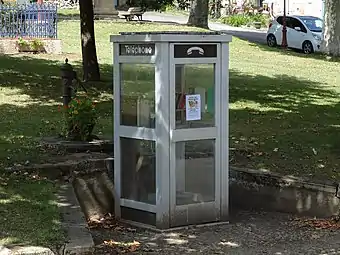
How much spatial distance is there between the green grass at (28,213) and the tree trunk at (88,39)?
8413 mm

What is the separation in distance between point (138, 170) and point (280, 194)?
68.6 inches

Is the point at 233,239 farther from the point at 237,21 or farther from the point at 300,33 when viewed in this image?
the point at 237,21

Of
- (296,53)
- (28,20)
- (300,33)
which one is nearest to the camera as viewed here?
(28,20)

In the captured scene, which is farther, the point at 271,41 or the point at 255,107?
the point at 271,41

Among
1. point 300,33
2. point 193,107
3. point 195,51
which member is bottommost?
point 300,33

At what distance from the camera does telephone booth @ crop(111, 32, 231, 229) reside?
7.00m

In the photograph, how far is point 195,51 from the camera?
7.09 m

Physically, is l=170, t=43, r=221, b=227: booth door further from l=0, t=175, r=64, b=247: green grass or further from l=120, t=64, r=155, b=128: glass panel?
l=0, t=175, r=64, b=247: green grass

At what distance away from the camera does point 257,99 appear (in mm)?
15812

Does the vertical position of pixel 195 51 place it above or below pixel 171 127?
above

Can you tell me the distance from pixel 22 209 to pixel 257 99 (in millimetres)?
9877

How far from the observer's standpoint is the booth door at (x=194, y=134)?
23.2 ft

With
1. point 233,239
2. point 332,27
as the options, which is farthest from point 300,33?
point 233,239

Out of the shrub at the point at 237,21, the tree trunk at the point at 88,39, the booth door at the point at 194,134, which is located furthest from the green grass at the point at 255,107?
the shrub at the point at 237,21
